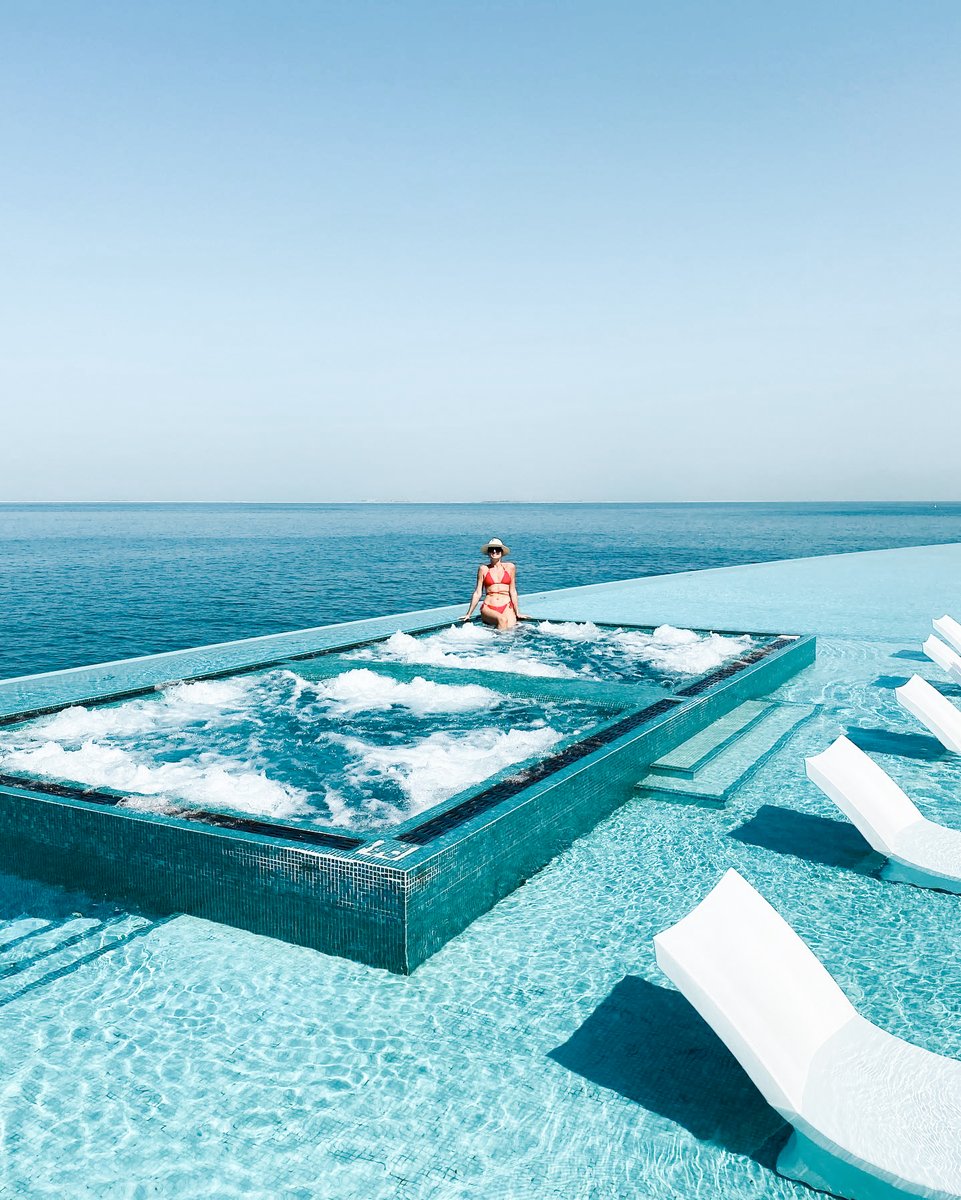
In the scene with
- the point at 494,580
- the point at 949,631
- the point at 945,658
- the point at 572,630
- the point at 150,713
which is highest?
the point at 494,580

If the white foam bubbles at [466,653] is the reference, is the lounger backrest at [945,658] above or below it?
above

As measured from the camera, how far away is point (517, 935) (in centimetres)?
403

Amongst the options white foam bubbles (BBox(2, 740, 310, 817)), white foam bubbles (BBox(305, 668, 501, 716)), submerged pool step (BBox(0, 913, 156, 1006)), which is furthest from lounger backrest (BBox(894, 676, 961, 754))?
submerged pool step (BBox(0, 913, 156, 1006))

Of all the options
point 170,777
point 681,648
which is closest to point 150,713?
point 170,777

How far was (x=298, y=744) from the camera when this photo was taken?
6.97 meters

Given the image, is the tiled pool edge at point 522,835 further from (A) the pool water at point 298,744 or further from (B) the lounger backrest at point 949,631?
(B) the lounger backrest at point 949,631

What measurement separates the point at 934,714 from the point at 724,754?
164cm

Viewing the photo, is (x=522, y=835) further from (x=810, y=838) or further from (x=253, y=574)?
(x=253, y=574)

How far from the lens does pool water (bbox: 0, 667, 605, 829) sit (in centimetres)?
547

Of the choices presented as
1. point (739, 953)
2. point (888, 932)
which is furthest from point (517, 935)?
point (888, 932)

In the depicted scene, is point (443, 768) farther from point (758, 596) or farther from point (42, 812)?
point (758, 596)

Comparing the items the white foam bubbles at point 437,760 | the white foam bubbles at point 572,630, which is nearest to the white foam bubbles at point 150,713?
the white foam bubbles at point 437,760

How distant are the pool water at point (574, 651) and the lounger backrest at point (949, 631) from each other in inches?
74.8

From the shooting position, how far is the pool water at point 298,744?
5469 millimetres
